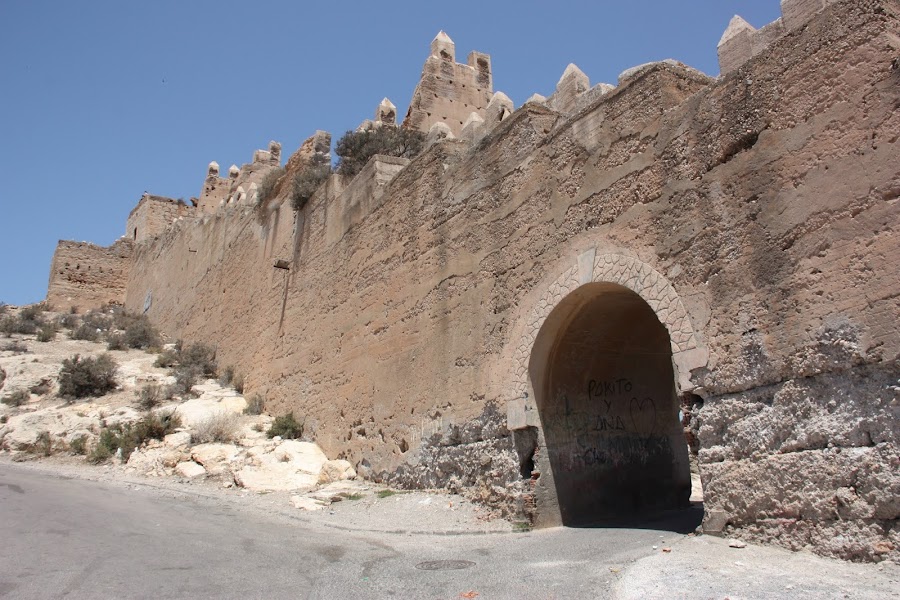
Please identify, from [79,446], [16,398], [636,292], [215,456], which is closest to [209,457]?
[215,456]

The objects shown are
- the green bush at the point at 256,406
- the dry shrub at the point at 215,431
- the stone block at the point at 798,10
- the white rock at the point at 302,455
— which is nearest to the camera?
the stone block at the point at 798,10

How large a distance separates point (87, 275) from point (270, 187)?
15.6m

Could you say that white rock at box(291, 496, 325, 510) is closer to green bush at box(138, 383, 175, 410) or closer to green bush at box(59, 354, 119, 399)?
green bush at box(138, 383, 175, 410)

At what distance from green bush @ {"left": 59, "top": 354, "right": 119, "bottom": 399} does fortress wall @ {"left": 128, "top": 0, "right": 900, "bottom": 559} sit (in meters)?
5.70

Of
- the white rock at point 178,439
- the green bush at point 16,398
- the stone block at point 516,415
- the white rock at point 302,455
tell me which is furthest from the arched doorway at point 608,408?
the green bush at point 16,398

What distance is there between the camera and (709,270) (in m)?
4.99

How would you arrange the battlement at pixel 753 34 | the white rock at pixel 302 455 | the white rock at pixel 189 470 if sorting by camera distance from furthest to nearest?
1. the white rock at pixel 302 455
2. the white rock at pixel 189 470
3. the battlement at pixel 753 34

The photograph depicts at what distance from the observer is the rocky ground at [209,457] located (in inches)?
288

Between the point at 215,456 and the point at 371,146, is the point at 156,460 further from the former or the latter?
the point at 371,146

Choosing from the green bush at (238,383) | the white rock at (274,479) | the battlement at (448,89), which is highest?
the battlement at (448,89)

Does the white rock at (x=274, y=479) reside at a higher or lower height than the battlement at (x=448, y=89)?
lower

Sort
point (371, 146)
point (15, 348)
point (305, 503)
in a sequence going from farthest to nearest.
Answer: point (15, 348) < point (371, 146) < point (305, 503)

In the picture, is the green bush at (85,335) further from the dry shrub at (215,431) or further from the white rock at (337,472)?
the white rock at (337,472)

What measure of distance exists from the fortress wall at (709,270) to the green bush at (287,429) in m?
1.30
